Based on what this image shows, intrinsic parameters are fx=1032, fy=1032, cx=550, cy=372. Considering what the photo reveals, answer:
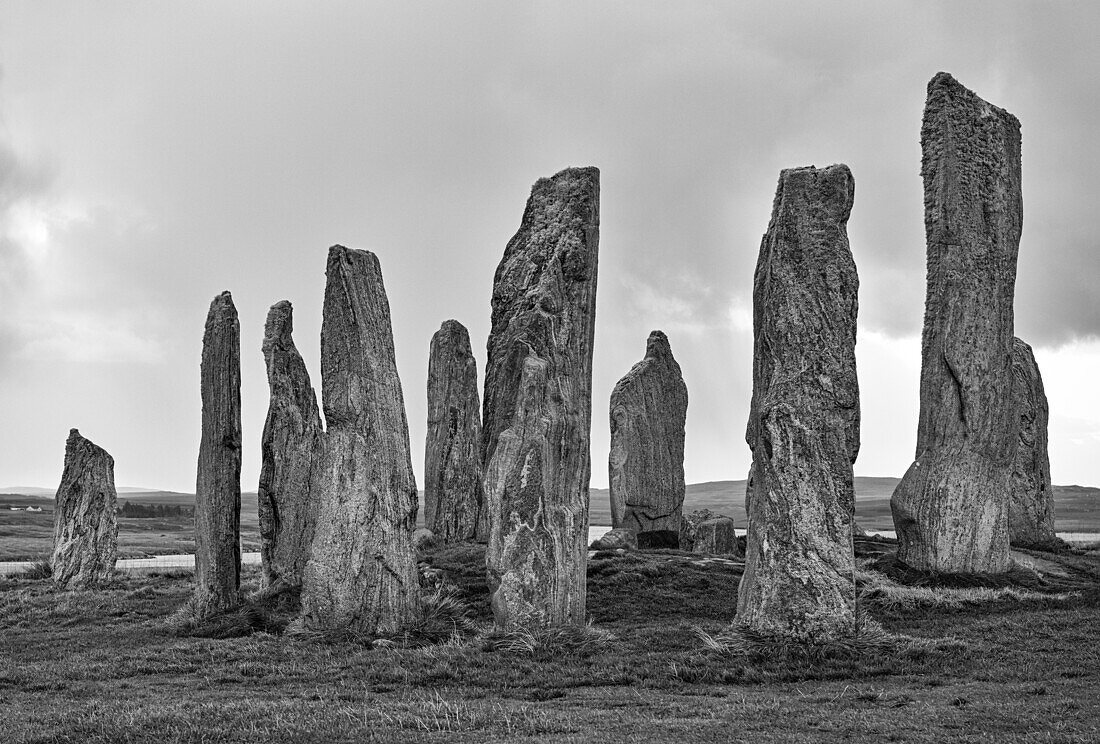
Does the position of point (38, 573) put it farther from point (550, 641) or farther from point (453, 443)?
point (550, 641)

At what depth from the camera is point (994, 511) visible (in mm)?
22375

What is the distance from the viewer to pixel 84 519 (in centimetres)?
2730

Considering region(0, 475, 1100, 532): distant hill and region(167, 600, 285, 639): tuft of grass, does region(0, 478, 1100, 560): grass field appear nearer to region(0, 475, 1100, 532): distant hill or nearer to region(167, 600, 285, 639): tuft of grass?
region(0, 475, 1100, 532): distant hill

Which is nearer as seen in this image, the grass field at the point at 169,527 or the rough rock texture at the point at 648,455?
the rough rock texture at the point at 648,455

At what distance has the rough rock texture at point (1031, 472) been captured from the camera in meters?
31.0

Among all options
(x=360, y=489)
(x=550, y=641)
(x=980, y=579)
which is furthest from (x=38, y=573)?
(x=980, y=579)

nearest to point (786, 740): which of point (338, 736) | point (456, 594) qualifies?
point (338, 736)

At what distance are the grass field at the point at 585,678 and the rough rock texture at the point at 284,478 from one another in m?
1.56

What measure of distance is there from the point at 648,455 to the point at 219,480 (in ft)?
45.8

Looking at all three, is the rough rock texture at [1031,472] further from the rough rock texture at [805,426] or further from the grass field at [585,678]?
the rough rock texture at [805,426]

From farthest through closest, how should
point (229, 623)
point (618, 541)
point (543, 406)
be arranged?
point (618, 541)
point (229, 623)
point (543, 406)

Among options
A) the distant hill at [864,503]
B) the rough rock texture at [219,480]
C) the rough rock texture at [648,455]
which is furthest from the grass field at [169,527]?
the rough rock texture at [219,480]

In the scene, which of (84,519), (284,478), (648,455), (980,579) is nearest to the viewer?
(284,478)

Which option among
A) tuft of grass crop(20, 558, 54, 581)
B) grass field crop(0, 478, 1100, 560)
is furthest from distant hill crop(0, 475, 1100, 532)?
tuft of grass crop(20, 558, 54, 581)
